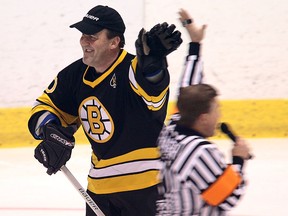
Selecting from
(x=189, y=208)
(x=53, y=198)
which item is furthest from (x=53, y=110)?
(x=53, y=198)

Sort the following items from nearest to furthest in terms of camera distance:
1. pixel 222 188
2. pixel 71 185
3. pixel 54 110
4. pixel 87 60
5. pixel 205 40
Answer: pixel 222 188, pixel 87 60, pixel 54 110, pixel 71 185, pixel 205 40

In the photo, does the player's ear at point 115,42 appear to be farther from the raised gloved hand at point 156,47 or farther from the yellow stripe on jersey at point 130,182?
the yellow stripe on jersey at point 130,182

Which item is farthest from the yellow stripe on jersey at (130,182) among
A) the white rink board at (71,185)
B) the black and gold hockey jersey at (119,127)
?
the white rink board at (71,185)

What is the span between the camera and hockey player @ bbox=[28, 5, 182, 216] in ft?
8.83

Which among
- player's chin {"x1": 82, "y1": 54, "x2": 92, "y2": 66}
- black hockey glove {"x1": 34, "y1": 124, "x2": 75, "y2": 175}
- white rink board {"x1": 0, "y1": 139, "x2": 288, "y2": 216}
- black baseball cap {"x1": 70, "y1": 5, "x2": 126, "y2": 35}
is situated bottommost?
white rink board {"x1": 0, "y1": 139, "x2": 288, "y2": 216}

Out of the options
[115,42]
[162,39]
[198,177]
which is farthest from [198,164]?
[115,42]

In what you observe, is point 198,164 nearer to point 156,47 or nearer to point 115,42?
point 156,47

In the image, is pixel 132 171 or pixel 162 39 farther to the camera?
pixel 132 171

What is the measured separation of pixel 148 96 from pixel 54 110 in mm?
477

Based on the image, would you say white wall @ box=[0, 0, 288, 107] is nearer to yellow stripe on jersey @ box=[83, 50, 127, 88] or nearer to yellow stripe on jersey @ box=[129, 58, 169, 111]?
yellow stripe on jersey @ box=[83, 50, 127, 88]

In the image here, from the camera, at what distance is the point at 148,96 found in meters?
2.50

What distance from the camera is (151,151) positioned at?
2.71m

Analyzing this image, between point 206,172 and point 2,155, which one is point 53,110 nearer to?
point 206,172

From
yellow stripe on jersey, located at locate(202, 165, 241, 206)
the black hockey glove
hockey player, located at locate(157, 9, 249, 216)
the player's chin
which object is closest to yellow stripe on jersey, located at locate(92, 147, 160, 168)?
the black hockey glove
